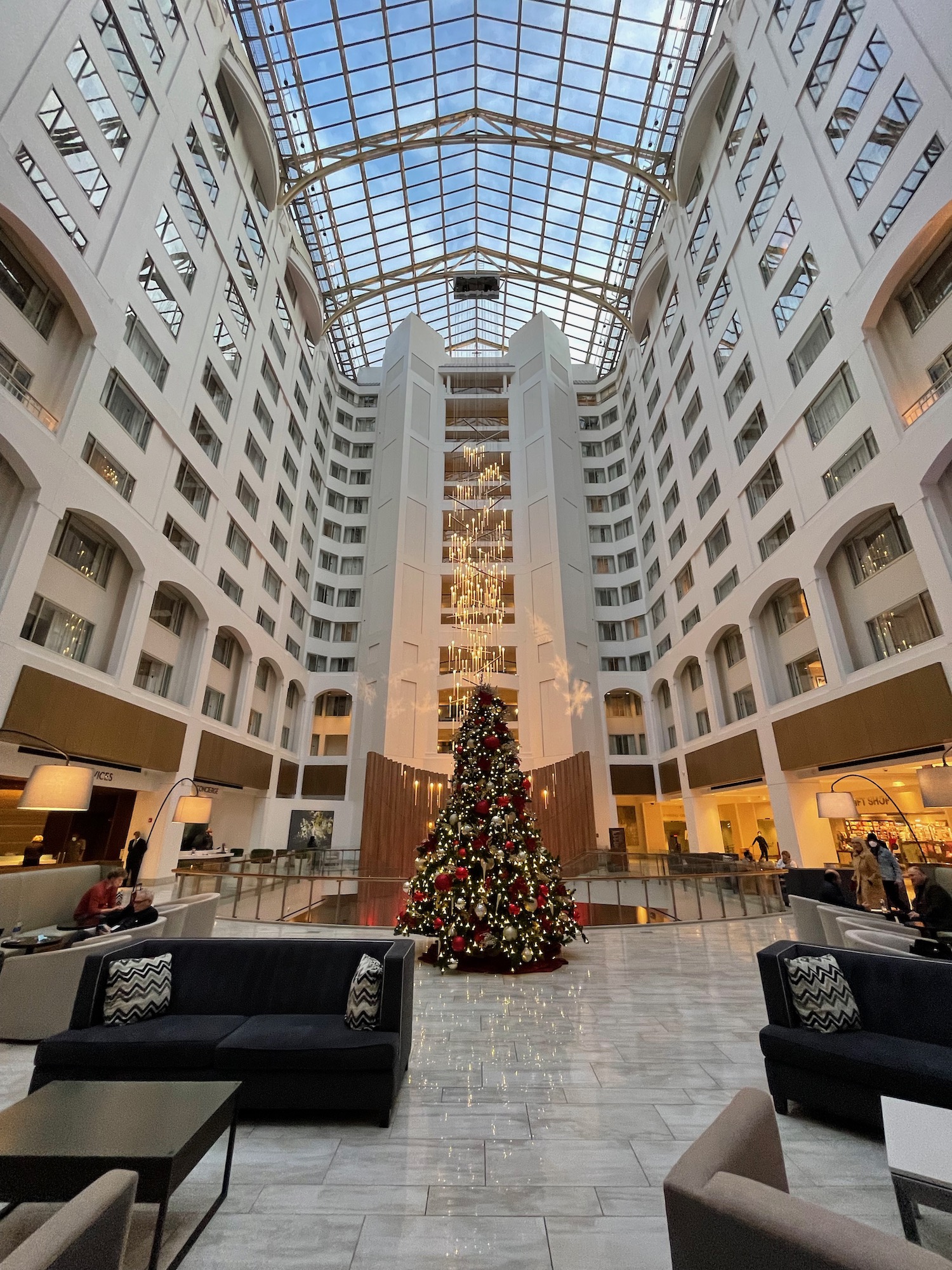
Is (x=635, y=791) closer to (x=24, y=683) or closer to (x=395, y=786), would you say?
(x=395, y=786)

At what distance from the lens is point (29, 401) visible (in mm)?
11805

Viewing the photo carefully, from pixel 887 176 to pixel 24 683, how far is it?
21.4 m

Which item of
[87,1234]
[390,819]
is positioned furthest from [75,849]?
[87,1234]

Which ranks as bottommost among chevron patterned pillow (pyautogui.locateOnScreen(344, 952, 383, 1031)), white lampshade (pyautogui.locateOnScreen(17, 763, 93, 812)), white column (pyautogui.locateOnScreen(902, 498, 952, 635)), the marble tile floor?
the marble tile floor

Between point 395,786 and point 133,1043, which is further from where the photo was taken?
point 395,786

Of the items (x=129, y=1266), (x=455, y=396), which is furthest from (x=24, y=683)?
(x=455, y=396)

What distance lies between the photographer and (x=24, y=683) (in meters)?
11.4

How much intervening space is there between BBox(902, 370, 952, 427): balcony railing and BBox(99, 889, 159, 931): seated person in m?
15.6

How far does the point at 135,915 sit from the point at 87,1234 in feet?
19.1

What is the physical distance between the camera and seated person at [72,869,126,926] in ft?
20.1

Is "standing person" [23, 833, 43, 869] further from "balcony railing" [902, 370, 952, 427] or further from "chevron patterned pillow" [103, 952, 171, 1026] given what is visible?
"balcony railing" [902, 370, 952, 427]

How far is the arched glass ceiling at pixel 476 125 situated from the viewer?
71.4 ft

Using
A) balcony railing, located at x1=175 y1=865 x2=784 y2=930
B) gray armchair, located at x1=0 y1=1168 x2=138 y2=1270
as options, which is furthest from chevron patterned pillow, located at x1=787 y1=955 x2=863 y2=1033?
balcony railing, located at x1=175 y1=865 x2=784 y2=930

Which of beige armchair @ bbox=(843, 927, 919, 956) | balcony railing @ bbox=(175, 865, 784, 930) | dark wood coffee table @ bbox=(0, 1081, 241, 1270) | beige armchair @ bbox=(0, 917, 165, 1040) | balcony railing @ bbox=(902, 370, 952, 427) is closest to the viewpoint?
dark wood coffee table @ bbox=(0, 1081, 241, 1270)
